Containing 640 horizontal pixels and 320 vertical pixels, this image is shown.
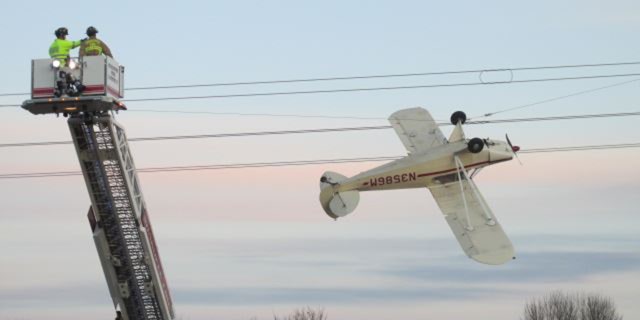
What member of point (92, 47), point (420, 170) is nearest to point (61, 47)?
point (92, 47)

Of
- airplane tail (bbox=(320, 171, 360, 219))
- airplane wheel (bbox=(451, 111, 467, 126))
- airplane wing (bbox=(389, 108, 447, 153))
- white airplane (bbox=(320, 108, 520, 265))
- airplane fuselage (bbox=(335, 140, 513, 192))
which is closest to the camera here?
white airplane (bbox=(320, 108, 520, 265))

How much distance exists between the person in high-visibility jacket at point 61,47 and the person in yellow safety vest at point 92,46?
0.50 metres

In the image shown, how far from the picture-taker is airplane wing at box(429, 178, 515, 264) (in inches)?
1778

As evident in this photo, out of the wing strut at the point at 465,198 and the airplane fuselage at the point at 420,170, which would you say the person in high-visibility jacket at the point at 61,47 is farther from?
the wing strut at the point at 465,198

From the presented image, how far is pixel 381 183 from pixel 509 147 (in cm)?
646

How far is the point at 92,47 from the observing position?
44906 millimetres

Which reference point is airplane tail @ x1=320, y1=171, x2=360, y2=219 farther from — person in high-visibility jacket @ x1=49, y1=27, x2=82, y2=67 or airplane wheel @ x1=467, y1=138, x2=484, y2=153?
person in high-visibility jacket @ x1=49, y1=27, x2=82, y2=67

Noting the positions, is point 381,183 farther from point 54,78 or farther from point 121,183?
point 54,78

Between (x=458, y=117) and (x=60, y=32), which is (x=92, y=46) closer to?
(x=60, y=32)

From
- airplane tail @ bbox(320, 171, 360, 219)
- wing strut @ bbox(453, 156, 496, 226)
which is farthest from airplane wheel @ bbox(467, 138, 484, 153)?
airplane tail @ bbox(320, 171, 360, 219)

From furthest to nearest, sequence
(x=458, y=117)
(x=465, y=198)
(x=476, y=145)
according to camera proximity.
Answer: (x=458, y=117), (x=476, y=145), (x=465, y=198)

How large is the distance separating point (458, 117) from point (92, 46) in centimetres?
1673

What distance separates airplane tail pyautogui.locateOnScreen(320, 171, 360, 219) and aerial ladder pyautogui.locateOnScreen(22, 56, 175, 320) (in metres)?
7.90

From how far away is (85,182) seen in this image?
153ft
